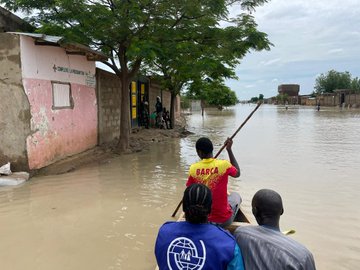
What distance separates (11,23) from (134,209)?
759cm

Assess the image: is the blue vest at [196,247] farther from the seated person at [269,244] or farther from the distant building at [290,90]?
the distant building at [290,90]

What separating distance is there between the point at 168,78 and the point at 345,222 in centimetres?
1578

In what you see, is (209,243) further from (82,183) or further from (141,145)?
(141,145)

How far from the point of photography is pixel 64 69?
9656mm

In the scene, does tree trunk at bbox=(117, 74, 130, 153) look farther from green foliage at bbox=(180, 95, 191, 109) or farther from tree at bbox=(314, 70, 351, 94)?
tree at bbox=(314, 70, 351, 94)

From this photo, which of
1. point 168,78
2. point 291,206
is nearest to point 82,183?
point 291,206

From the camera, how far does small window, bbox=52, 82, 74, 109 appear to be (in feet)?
29.9

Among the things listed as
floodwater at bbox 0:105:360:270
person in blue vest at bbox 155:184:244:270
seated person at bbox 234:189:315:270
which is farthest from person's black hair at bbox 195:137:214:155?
floodwater at bbox 0:105:360:270

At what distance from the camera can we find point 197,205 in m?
2.04

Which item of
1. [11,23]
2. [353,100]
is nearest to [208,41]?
[11,23]

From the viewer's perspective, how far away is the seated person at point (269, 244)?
2002mm

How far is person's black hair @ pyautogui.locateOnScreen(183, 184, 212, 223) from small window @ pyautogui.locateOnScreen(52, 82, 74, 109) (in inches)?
307

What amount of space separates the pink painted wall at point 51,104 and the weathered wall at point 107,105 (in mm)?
584

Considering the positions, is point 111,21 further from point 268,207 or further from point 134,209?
point 268,207
